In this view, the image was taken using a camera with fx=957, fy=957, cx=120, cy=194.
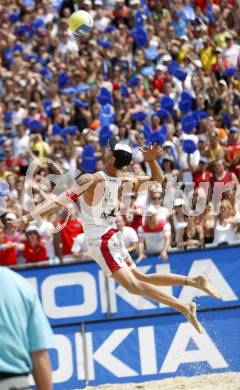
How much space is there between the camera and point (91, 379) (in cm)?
1115

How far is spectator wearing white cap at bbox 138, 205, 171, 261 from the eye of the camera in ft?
38.1

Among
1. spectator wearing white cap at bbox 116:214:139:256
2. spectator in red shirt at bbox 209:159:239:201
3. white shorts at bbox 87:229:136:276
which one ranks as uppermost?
white shorts at bbox 87:229:136:276

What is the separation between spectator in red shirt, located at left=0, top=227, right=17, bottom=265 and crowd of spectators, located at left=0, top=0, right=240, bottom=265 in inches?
0.6

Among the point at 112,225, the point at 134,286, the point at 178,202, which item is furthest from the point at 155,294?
the point at 178,202

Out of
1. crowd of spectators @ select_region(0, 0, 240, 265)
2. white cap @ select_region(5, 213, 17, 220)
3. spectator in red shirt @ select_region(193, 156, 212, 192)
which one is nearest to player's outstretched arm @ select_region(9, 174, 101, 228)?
crowd of spectators @ select_region(0, 0, 240, 265)

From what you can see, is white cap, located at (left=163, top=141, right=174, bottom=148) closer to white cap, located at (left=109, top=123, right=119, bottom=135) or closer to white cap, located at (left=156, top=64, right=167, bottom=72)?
white cap, located at (left=109, top=123, right=119, bottom=135)

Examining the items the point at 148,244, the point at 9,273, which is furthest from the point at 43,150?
the point at 9,273

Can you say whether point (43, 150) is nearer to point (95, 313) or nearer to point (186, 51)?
point (186, 51)

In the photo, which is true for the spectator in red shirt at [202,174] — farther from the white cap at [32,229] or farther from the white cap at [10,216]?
the white cap at [10,216]

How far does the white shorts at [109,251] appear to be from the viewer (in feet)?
29.1

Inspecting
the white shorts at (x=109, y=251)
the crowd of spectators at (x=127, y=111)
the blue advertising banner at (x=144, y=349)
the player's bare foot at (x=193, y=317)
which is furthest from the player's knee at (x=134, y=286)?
the crowd of spectators at (x=127, y=111)

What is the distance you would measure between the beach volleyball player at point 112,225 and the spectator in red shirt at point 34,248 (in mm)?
3500

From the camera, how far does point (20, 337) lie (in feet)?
13.4

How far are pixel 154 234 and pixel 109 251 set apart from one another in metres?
3.04
